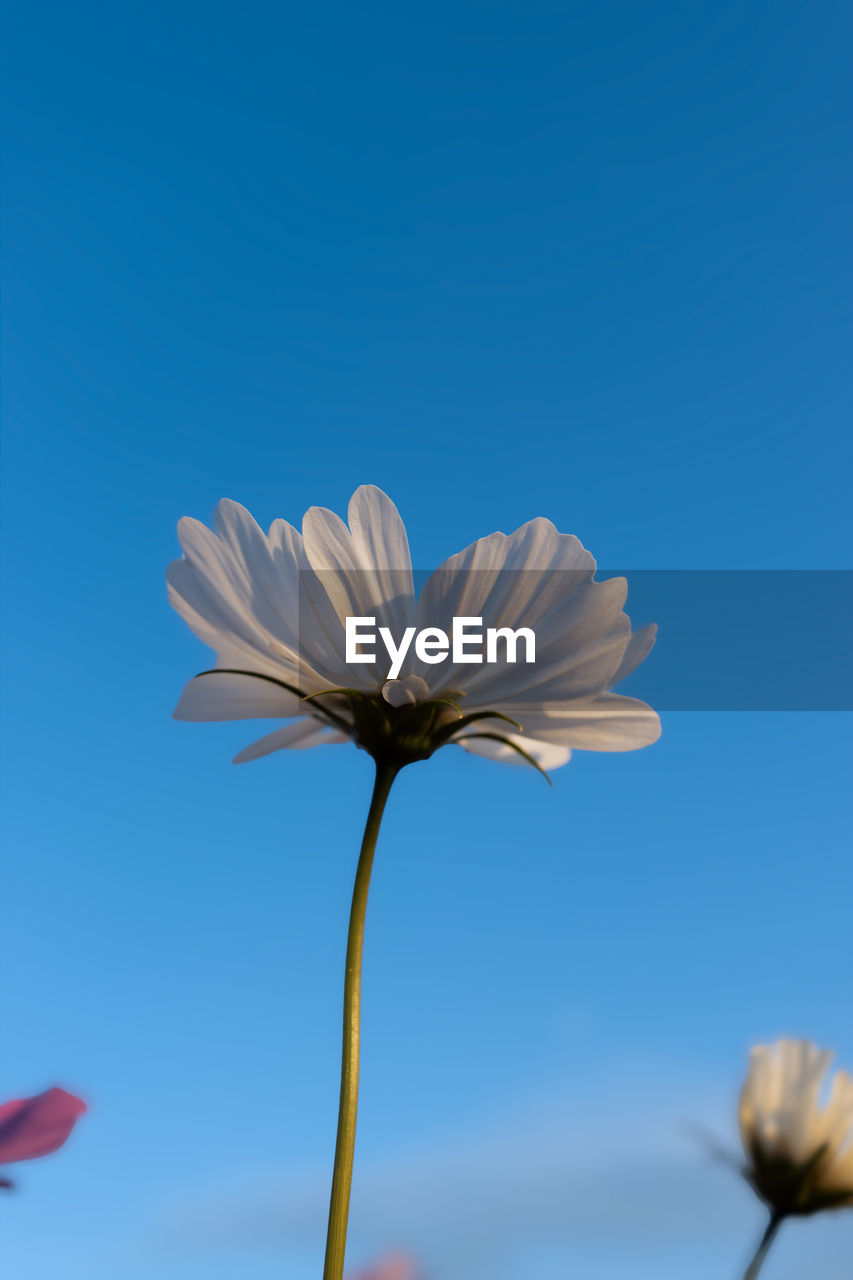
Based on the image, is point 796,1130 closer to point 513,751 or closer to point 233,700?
point 513,751

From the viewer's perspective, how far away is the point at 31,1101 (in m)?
0.31

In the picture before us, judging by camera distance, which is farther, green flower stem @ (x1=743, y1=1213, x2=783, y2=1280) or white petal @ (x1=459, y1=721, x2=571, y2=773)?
white petal @ (x1=459, y1=721, x2=571, y2=773)

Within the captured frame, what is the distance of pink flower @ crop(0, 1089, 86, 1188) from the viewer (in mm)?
280

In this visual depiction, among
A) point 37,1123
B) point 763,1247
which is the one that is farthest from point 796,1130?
point 37,1123

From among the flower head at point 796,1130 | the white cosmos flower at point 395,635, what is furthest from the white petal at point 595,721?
the flower head at point 796,1130

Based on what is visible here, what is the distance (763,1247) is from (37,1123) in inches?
10.0

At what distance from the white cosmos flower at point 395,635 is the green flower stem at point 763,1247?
181 mm

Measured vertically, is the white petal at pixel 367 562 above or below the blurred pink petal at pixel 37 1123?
above

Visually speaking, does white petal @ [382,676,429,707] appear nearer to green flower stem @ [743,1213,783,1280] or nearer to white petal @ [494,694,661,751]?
white petal @ [494,694,661,751]

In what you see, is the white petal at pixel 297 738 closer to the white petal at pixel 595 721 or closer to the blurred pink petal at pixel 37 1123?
the white petal at pixel 595 721

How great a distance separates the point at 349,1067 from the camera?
326 mm

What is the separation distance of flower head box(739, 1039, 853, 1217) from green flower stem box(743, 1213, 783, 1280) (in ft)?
0.05

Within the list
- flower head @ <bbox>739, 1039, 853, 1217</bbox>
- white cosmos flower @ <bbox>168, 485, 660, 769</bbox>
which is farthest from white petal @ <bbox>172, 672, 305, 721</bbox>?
flower head @ <bbox>739, 1039, 853, 1217</bbox>

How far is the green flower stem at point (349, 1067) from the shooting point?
297mm
